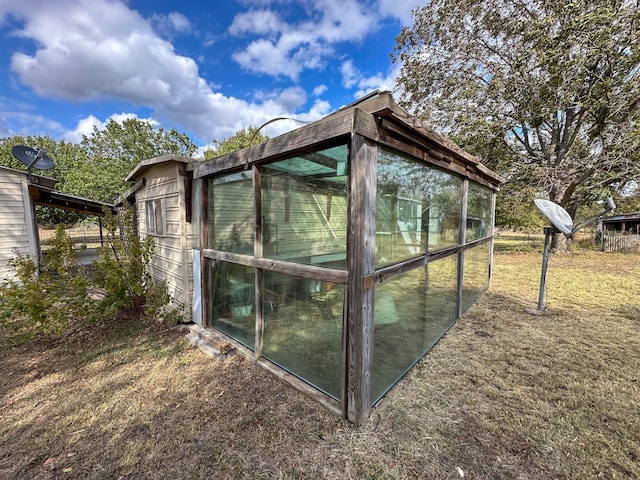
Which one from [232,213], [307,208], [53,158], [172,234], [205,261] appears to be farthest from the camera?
[53,158]

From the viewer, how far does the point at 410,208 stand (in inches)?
106

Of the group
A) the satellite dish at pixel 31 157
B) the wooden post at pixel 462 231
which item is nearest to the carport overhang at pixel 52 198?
the satellite dish at pixel 31 157

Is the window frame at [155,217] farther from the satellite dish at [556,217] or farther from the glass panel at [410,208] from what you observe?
the satellite dish at [556,217]

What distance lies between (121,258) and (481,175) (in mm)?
6278

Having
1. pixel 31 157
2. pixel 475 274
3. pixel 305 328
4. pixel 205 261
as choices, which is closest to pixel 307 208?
pixel 305 328

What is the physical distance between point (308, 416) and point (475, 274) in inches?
171

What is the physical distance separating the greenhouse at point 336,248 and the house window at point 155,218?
4.06 feet

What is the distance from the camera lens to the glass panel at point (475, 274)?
4.61m

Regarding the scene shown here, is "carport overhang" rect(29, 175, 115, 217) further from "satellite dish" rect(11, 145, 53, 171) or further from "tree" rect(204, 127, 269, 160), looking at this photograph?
"tree" rect(204, 127, 269, 160)

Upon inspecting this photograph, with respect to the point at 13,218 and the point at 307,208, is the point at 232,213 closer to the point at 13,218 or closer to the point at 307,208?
the point at 307,208

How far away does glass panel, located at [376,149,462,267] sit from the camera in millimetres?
2250

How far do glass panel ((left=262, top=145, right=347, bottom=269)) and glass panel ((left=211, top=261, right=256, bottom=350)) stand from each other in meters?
0.72

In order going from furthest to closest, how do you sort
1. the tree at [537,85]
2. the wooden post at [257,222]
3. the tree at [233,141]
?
the tree at [233,141]
the tree at [537,85]
the wooden post at [257,222]

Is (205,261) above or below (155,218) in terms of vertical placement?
below
